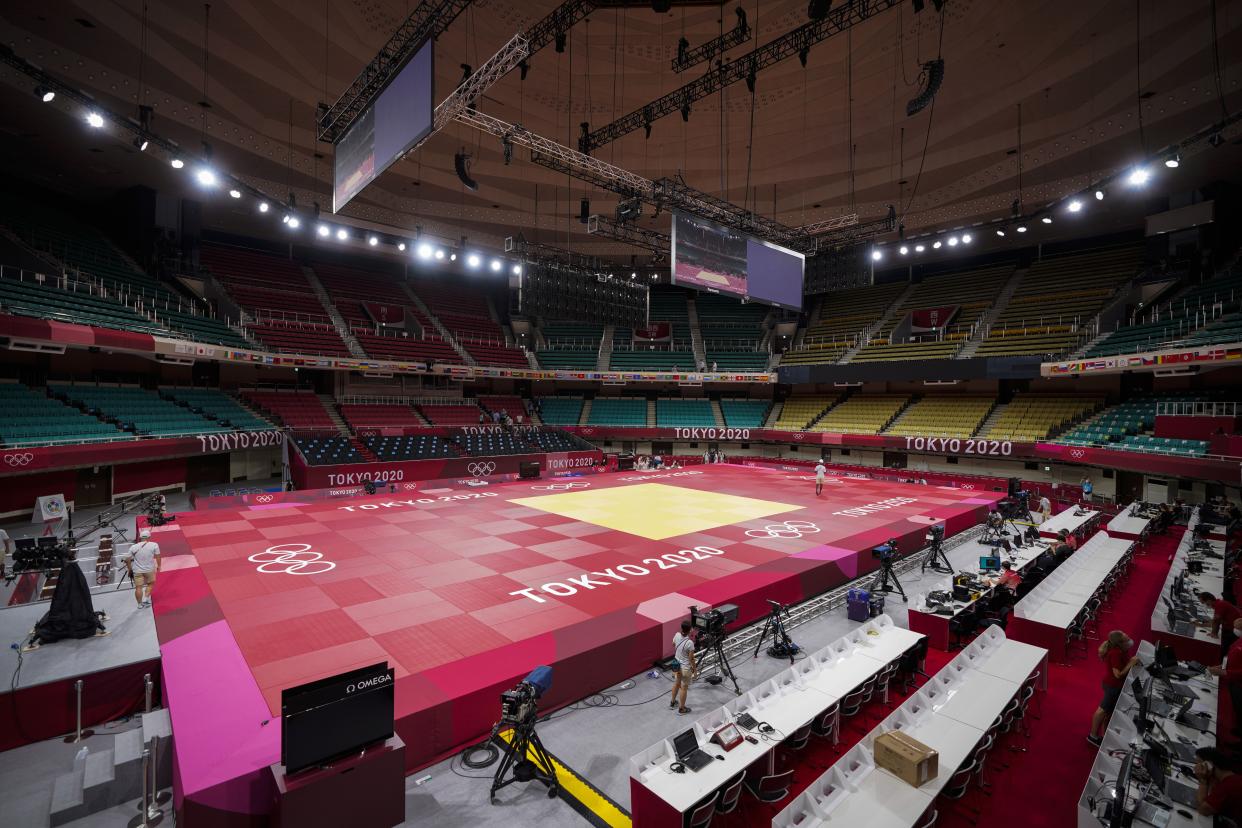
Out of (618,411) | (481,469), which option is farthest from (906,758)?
(618,411)

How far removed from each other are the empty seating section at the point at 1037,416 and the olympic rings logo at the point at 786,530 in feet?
54.2

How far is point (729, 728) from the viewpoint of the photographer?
19.3 ft

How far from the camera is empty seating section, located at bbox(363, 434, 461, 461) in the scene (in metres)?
27.2

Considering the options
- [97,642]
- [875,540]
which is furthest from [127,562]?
[875,540]

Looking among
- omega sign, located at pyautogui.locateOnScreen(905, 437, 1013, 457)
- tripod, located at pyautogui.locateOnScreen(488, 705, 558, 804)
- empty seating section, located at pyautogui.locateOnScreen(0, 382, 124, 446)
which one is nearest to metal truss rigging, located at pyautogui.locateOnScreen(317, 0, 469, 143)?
tripod, located at pyautogui.locateOnScreen(488, 705, 558, 804)

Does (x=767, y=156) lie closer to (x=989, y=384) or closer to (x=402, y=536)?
(x=989, y=384)

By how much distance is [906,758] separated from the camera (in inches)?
206

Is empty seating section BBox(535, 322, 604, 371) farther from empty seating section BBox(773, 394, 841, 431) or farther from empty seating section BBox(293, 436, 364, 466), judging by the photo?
empty seating section BBox(293, 436, 364, 466)

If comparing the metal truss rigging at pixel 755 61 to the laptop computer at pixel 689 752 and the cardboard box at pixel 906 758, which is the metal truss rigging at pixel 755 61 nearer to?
the cardboard box at pixel 906 758

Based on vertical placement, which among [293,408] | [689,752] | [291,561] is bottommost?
[291,561]

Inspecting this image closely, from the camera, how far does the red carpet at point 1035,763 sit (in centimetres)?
568

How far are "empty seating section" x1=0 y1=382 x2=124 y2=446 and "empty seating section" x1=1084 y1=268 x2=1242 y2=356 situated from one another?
38778 mm

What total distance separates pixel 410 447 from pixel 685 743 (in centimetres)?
2558

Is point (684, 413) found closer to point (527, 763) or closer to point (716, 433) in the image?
point (716, 433)
